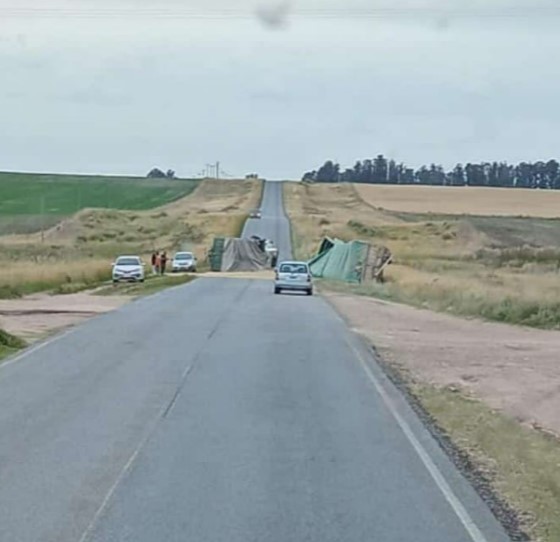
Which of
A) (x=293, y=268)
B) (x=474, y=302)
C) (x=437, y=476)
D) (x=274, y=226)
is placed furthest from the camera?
(x=274, y=226)

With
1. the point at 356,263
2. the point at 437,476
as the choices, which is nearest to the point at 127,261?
the point at 356,263

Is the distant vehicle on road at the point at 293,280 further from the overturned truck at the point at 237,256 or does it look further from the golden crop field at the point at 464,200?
the golden crop field at the point at 464,200

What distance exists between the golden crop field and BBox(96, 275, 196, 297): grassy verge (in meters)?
74.4

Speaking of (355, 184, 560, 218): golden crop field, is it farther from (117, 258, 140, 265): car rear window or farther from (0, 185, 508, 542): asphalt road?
(0, 185, 508, 542): asphalt road

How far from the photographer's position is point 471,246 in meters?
105

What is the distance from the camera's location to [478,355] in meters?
27.7

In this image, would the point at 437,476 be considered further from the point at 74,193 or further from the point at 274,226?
the point at 74,193

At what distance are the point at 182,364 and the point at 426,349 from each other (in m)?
7.35

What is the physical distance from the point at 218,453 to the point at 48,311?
27758mm

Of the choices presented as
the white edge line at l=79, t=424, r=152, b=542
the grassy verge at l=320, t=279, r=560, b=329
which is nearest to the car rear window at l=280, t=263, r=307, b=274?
the grassy verge at l=320, t=279, r=560, b=329

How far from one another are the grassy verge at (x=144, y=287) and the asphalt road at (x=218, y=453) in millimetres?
28046

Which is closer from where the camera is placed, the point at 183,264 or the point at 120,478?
the point at 120,478

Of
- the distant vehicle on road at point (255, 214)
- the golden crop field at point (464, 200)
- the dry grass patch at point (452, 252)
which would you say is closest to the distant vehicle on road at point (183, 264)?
the dry grass patch at point (452, 252)

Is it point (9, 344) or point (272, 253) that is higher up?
point (9, 344)
